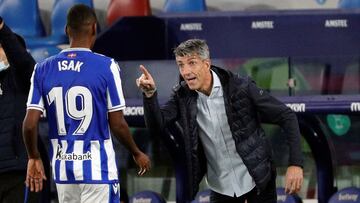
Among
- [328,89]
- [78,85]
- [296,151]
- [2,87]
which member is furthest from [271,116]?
[328,89]

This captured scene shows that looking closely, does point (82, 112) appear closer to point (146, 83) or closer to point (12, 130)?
point (146, 83)

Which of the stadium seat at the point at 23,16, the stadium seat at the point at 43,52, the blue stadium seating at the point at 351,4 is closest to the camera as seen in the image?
the stadium seat at the point at 43,52

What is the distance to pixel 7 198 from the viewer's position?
19.3 feet

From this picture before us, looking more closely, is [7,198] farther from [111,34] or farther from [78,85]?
[111,34]

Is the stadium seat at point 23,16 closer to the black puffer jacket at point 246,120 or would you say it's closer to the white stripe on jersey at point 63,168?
the black puffer jacket at point 246,120

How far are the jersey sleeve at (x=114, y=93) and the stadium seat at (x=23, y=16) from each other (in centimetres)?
453

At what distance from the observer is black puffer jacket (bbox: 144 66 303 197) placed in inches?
213

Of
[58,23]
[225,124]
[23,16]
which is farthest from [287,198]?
[23,16]

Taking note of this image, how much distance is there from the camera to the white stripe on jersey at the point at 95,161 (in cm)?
502

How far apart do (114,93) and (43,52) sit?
4.07m

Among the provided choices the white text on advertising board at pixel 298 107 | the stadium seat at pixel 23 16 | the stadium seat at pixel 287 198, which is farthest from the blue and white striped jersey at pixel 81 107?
the stadium seat at pixel 23 16

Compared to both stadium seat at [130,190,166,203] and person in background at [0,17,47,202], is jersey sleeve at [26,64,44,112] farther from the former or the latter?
stadium seat at [130,190,166,203]

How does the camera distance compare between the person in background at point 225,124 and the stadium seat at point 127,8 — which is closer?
the person in background at point 225,124

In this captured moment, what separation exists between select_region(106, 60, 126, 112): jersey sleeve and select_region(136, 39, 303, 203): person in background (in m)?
0.33
